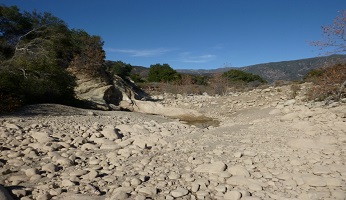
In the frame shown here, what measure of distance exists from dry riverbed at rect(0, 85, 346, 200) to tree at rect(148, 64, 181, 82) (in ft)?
95.0

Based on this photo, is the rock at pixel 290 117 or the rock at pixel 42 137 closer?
the rock at pixel 42 137

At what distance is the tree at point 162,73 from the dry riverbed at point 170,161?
2895cm

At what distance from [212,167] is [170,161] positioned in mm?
975

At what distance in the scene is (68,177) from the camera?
4441mm

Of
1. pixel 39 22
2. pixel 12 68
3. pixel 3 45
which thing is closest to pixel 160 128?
pixel 12 68

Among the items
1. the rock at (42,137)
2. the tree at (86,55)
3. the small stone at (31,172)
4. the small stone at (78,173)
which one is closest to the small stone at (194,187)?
the small stone at (78,173)

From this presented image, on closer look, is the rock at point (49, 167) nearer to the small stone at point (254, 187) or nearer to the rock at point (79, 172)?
the rock at point (79, 172)

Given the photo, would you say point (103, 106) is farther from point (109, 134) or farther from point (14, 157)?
point (14, 157)

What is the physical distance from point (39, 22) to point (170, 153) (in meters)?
16.1

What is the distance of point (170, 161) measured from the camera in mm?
5488

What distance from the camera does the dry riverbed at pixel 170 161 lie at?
407 cm

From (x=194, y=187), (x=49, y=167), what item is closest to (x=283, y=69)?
(x=194, y=187)

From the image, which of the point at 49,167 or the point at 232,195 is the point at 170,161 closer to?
the point at 232,195

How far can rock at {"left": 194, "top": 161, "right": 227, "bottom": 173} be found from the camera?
4.88m
